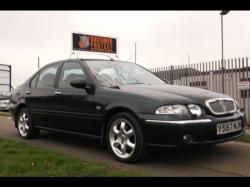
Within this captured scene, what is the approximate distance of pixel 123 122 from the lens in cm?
539

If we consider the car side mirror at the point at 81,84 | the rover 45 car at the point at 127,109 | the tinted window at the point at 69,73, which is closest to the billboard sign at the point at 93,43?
the rover 45 car at the point at 127,109

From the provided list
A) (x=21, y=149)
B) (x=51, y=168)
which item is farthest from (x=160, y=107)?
(x=21, y=149)

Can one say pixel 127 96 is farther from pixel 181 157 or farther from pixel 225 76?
pixel 225 76

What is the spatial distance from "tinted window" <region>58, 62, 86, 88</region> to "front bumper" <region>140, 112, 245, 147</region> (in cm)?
174

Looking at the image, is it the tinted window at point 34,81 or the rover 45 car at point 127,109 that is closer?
the rover 45 car at point 127,109

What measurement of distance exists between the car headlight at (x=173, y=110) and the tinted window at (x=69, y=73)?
68.4 inches

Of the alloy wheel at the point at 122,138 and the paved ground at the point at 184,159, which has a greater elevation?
the alloy wheel at the point at 122,138

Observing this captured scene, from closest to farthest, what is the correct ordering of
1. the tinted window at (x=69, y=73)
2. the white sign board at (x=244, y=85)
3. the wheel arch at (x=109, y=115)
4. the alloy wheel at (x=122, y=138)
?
the alloy wheel at (x=122, y=138) → the wheel arch at (x=109, y=115) → the tinted window at (x=69, y=73) → the white sign board at (x=244, y=85)

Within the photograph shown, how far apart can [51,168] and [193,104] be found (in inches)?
75.5

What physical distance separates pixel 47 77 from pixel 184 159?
9.91ft

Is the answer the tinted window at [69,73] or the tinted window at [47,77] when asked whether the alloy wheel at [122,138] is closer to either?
the tinted window at [69,73]

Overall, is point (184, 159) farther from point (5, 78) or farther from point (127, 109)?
point (5, 78)

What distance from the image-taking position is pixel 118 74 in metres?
6.36

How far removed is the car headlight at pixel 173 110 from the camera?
499 cm
